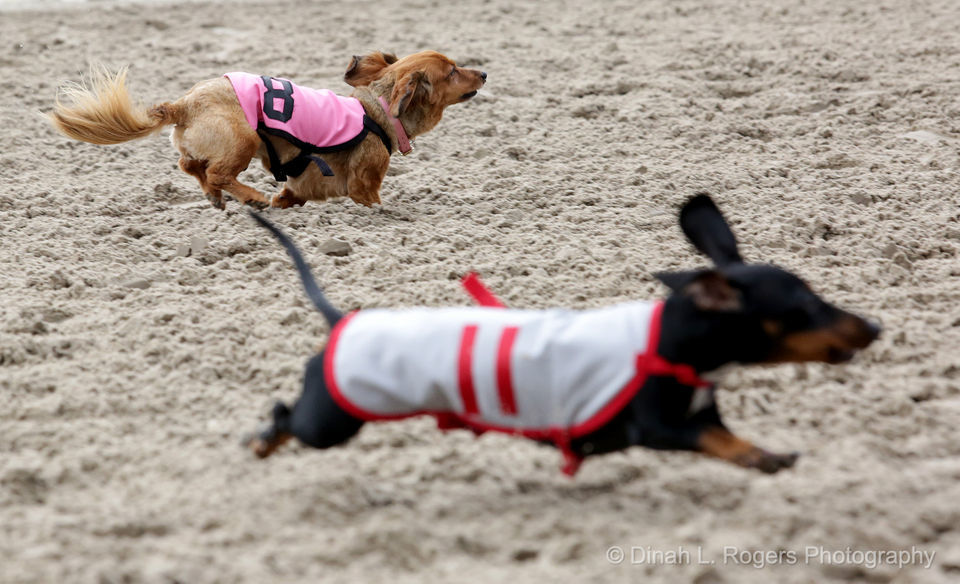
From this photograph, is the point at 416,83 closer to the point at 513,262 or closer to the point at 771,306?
the point at 513,262

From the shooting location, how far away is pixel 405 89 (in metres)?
4.26

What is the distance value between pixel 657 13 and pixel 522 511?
5.66 meters

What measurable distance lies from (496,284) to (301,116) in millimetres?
1239

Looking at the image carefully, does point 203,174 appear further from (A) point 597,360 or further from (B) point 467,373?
(A) point 597,360

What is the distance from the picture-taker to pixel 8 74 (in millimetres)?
6020

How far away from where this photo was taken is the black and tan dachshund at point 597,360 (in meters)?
2.02

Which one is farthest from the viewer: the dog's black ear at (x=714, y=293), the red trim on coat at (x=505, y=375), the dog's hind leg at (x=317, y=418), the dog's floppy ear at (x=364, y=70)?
the dog's floppy ear at (x=364, y=70)

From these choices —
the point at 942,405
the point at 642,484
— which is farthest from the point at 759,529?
the point at 942,405

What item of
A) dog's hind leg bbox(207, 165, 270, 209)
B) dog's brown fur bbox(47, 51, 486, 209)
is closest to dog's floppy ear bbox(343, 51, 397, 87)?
dog's brown fur bbox(47, 51, 486, 209)

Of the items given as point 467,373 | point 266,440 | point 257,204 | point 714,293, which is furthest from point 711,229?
point 257,204

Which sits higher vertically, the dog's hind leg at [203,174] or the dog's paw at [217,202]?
the dog's hind leg at [203,174]

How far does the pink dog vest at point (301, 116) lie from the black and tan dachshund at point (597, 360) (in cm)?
203

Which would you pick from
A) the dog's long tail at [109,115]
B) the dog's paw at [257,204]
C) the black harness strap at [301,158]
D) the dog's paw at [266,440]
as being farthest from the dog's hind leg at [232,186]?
the dog's paw at [266,440]

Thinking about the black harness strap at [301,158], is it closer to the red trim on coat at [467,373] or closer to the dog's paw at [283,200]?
the dog's paw at [283,200]
